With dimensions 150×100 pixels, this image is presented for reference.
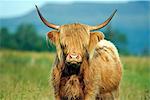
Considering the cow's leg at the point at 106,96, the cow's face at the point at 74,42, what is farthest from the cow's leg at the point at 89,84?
the cow's leg at the point at 106,96

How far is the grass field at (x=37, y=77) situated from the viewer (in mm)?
11070

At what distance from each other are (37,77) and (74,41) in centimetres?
1033

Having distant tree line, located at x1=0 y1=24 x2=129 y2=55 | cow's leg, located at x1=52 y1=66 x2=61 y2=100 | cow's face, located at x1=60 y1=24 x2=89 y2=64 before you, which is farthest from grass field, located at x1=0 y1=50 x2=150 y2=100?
distant tree line, located at x1=0 y1=24 x2=129 y2=55

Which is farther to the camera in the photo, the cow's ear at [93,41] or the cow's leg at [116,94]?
the cow's leg at [116,94]

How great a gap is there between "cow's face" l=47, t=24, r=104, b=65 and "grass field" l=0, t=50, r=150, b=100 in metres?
1.05

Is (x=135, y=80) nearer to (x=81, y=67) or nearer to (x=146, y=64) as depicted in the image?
(x=146, y=64)

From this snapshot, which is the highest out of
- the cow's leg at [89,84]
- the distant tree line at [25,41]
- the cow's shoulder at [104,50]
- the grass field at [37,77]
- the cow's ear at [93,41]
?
the cow's ear at [93,41]

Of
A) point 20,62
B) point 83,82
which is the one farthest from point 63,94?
point 20,62

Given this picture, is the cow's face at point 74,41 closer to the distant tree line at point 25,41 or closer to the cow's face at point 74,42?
the cow's face at point 74,42

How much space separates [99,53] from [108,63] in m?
0.28

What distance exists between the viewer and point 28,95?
425 inches

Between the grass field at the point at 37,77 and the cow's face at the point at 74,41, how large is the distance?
1052 mm

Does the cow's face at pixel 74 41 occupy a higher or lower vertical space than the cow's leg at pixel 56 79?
higher

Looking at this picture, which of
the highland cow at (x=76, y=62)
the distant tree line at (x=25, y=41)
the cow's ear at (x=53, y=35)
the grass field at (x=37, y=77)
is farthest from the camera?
the distant tree line at (x=25, y=41)
